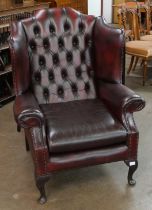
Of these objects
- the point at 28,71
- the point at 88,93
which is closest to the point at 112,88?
the point at 88,93

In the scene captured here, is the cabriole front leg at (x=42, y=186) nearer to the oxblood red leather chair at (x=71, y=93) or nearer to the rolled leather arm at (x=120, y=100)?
the oxblood red leather chair at (x=71, y=93)

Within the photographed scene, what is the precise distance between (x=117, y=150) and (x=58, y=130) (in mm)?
385

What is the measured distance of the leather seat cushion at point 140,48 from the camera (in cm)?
358

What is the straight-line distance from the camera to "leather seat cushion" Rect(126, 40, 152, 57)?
358 centimetres

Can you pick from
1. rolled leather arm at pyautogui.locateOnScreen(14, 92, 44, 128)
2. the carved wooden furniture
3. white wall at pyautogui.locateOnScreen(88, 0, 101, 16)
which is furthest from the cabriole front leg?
white wall at pyautogui.locateOnScreen(88, 0, 101, 16)

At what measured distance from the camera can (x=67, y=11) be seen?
2299 mm

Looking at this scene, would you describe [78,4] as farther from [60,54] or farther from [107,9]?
[107,9]

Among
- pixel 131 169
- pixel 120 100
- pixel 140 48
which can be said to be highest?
pixel 120 100

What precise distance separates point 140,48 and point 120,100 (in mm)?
1879

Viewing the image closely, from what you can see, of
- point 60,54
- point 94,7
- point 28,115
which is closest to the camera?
point 28,115

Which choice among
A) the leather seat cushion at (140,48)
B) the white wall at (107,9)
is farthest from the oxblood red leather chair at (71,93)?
the white wall at (107,9)

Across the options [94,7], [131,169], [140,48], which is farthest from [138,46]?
[131,169]

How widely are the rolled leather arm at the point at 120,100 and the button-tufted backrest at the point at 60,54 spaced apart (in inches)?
9.1

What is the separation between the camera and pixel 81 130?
1847 millimetres
